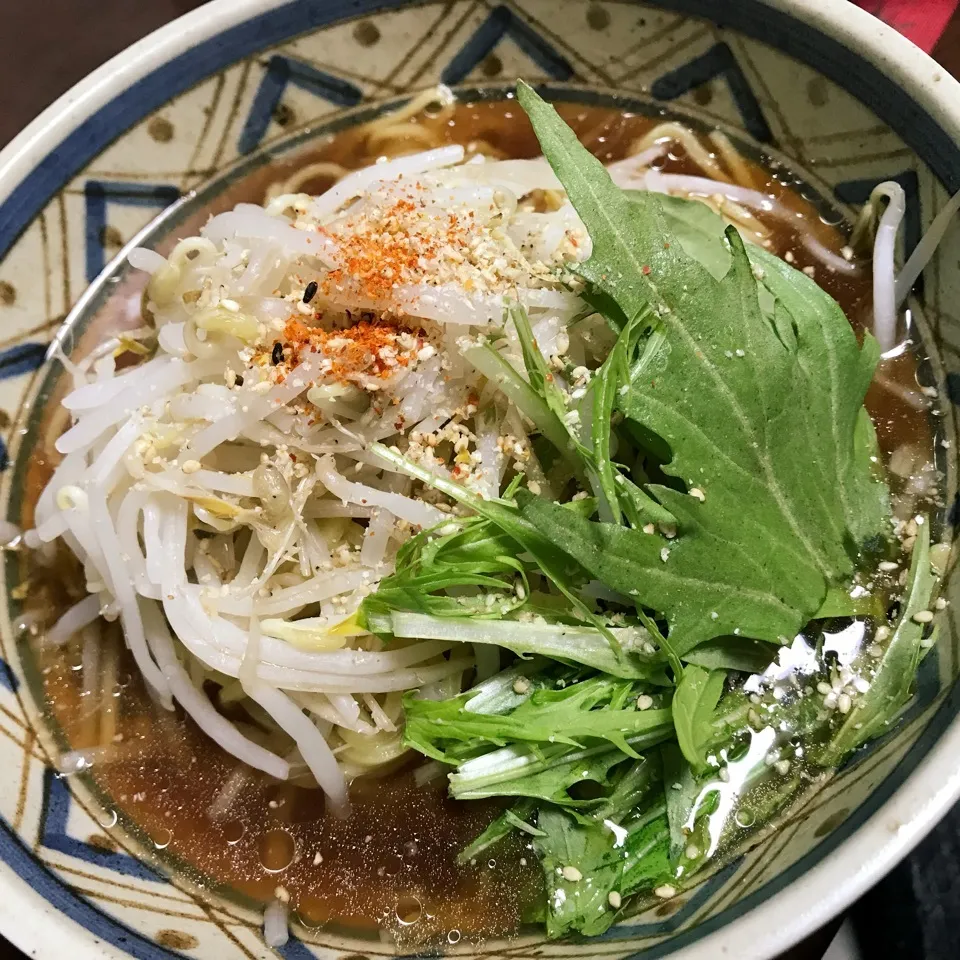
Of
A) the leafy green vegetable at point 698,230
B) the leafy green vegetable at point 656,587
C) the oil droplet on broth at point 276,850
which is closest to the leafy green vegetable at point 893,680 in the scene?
the leafy green vegetable at point 656,587

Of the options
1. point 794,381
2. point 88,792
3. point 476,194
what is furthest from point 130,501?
point 794,381

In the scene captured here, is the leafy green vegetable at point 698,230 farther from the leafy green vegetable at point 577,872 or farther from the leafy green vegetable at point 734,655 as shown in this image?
the leafy green vegetable at point 577,872

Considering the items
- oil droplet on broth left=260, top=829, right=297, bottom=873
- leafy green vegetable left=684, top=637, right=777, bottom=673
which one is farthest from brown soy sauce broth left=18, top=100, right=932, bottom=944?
leafy green vegetable left=684, top=637, right=777, bottom=673

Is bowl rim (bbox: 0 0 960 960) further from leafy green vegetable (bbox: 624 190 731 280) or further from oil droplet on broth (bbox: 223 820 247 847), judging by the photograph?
leafy green vegetable (bbox: 624 190 731 280)

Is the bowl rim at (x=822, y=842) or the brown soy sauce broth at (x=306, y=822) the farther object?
the brown soy sauce broth at (x=306, y=822)

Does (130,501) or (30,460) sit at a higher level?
(130,501)

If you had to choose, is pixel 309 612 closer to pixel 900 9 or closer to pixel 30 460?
pixel 30 460

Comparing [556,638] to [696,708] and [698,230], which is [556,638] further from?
[698,230]
